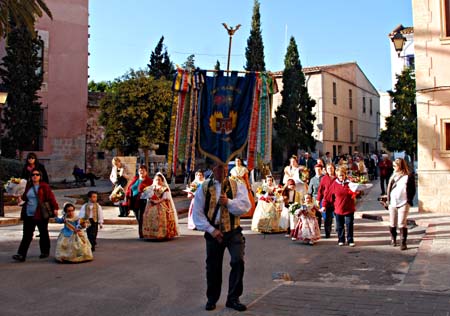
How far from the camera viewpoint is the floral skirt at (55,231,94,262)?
8500 mm

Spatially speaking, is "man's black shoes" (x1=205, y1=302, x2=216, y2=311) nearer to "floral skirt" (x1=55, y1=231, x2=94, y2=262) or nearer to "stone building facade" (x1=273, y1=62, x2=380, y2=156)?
"floral skirt" (x1=55, y1=231, x2=94, y2=262)

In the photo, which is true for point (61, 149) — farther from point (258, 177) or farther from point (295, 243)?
point (295, 243)

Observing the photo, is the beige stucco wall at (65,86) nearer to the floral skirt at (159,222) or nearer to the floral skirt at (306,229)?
the floral skirt at (159,222)

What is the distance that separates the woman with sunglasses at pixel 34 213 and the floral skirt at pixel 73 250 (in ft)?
1.63

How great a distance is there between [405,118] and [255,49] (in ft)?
45.2

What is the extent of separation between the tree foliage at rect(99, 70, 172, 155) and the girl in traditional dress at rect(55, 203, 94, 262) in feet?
40.8

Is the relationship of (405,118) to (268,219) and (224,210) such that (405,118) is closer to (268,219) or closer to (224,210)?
(268,219)

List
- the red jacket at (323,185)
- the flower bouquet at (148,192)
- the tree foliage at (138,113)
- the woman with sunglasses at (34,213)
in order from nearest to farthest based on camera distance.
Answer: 1. the woman with sunglasses at (34,213)
2. the red jacket at (323,185)
3. the flower bouquet at (148,192)
4. the tree foliage at (138,113)

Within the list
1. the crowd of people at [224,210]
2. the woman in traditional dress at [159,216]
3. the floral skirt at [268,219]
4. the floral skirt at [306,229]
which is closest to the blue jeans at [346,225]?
the crowd of people at [224,210]

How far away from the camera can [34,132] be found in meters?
26.6

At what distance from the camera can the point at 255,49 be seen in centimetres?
3659

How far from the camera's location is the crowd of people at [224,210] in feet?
18.4

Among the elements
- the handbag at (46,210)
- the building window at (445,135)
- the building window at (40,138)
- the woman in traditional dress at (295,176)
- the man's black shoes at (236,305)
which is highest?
the building window at (40,138)

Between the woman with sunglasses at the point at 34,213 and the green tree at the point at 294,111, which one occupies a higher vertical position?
the green tree at the point at 294,111
